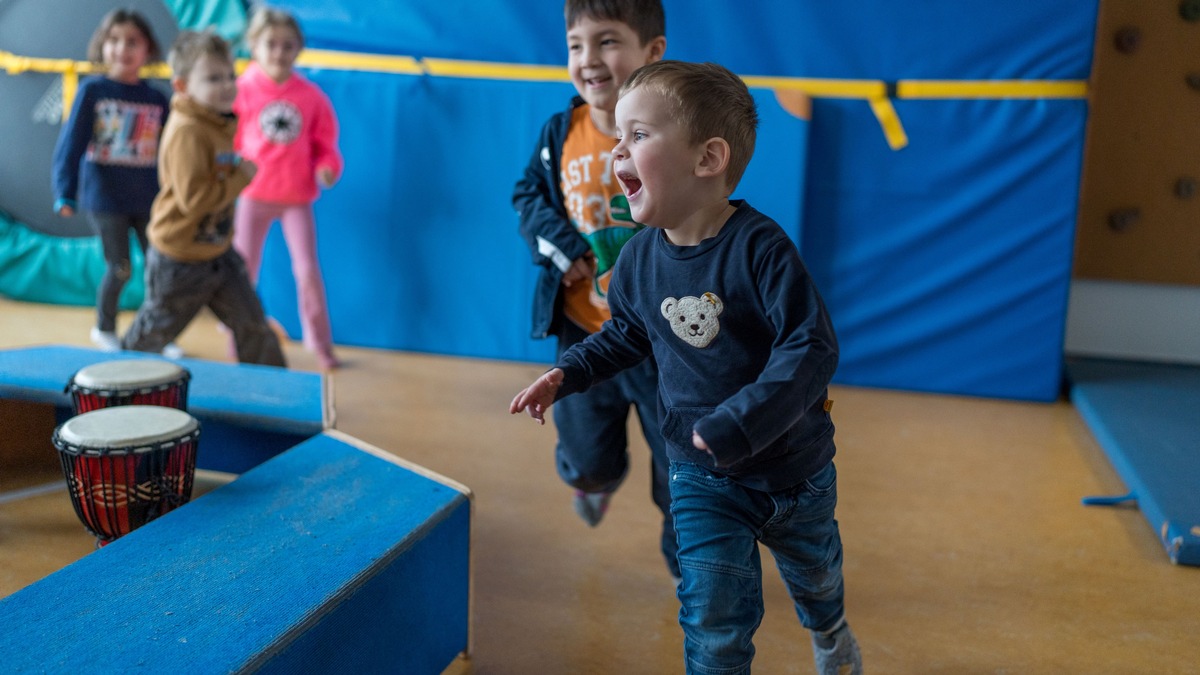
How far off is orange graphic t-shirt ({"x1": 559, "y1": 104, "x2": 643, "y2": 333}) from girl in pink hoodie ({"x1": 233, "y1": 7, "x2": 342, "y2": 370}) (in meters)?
2.21

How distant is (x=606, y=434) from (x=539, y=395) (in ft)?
2.33

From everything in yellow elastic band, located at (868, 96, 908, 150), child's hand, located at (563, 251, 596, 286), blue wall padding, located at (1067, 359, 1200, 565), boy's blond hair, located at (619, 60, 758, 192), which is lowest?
blue wall padding, located at (1067, 359, 1200, 565)

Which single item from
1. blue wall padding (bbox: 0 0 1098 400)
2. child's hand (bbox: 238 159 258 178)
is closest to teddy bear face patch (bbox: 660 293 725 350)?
child's hand (bbox: 238 159 258 178)

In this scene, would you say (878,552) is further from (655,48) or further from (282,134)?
(282,134)

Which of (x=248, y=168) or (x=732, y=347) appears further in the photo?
(x=248, y=168)

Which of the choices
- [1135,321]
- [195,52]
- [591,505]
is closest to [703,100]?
[591,505]

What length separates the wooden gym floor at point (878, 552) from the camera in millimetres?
2117

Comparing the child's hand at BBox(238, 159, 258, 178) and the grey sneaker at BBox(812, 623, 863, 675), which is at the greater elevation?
the child's hand at BBox(238, 159, 258, 178)

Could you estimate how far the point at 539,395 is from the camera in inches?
64.8

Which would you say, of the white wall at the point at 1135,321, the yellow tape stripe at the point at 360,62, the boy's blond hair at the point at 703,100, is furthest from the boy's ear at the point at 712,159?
the white wall at the point at 1135,321

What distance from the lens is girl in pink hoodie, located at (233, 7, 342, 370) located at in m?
4.22

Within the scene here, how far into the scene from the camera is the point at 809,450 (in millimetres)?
1604

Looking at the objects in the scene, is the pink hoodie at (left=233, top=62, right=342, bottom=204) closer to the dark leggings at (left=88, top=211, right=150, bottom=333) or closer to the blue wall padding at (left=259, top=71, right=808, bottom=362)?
the blue wall padding at (left=259, top=71, right=808, bottom=362)

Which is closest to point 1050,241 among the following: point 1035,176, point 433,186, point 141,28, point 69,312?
point 1035,176
